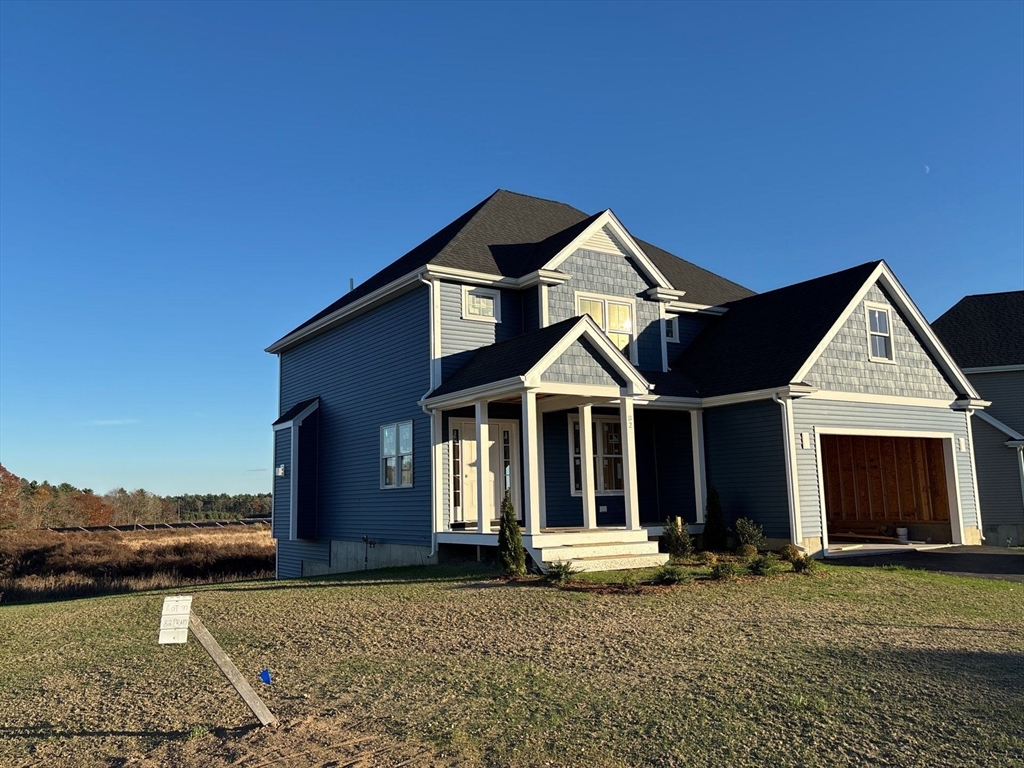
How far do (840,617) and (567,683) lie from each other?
186 inches

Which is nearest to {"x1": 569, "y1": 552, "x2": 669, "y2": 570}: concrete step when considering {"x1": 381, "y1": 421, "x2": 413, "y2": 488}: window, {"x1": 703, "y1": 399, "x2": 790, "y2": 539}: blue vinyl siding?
{"x1": 703, "y1": 399, "x2": 790, "y2": 539}: blue vinyl siding

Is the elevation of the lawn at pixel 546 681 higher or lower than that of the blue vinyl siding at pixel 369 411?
lower

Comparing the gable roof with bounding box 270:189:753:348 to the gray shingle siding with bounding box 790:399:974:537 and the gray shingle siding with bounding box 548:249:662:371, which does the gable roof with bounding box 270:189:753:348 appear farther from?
the gray shingle siding with bounding box 790:399:974:537

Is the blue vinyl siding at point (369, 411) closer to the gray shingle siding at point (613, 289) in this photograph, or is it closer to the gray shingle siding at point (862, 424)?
the gray shingle siding at point (613, 289)

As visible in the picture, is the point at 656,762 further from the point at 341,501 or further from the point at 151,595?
the point at 341,501

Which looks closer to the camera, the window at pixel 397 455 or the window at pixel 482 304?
the window at pixel 482 304

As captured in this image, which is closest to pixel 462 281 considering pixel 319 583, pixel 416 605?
pixel 319 583

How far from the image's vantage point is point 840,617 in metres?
10.2

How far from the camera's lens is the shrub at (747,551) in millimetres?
15820

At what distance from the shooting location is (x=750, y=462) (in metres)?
17.7


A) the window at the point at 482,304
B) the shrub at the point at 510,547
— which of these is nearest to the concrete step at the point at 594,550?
the shrub at the point at 510,547

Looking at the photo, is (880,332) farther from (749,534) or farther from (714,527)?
(714,527)

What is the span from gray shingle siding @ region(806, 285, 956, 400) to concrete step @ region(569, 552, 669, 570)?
18.2ft

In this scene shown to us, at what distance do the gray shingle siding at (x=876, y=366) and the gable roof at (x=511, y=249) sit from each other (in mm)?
4222
